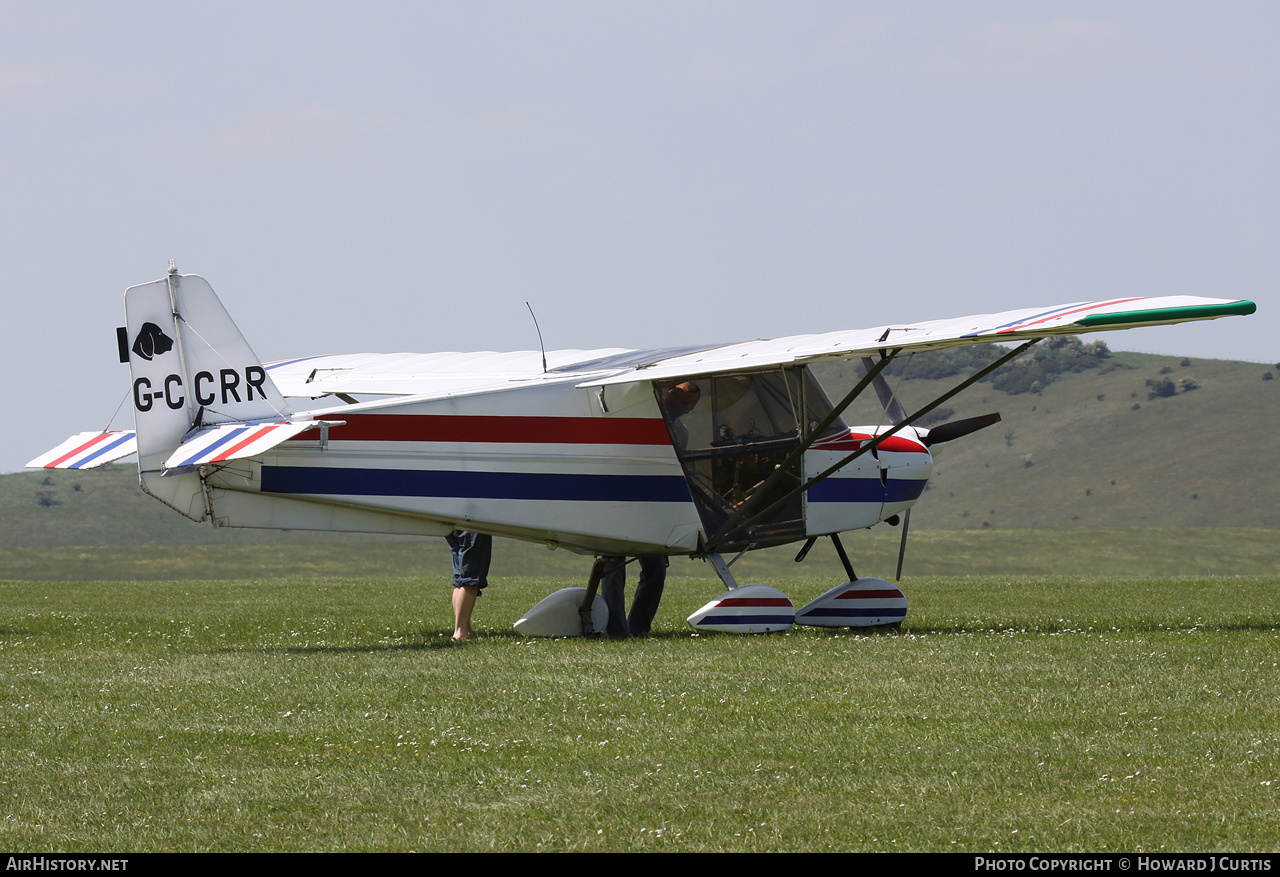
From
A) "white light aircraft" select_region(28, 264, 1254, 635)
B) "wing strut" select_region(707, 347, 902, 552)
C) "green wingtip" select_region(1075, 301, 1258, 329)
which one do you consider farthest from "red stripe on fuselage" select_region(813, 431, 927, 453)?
"green wingtip" select_region(1075, 301, 1258, 329)

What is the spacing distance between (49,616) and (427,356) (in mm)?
5066

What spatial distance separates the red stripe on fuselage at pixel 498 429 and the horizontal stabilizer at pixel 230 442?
13.0 inches

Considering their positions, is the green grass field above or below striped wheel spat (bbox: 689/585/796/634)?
above

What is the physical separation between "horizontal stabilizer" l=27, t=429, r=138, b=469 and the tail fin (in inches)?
47.4

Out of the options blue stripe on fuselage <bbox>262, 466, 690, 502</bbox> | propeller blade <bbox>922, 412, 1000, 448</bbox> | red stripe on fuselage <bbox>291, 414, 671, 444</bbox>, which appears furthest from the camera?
propeller blade <bbox>922, 412, 1000, 448</bbox>

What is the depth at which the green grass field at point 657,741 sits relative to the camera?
5258 mm

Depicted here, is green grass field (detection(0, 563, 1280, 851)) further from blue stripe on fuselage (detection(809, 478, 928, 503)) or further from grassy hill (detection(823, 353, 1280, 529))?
grassy hill (detection(823, 353, 1280, 529))

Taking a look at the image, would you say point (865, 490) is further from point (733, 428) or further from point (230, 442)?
point (230, 442)

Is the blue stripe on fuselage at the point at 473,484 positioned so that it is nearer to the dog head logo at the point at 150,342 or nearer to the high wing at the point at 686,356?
the high wing at the point at 686,356

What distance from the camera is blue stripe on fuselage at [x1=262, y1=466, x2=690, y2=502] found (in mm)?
10906

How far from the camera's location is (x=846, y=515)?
13133mm

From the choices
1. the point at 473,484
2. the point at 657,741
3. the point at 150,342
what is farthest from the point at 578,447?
the point at 657,741

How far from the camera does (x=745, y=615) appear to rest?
38.8ft

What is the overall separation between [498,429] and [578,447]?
2.49 feet
